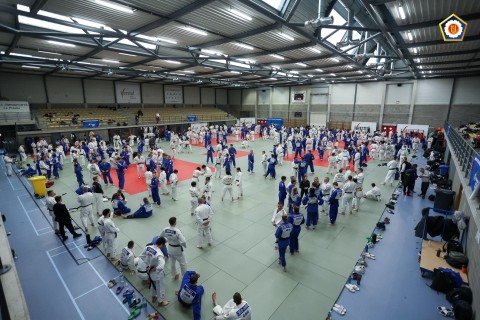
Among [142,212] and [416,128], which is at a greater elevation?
[416,128]

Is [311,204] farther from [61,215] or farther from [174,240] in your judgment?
[61,215]

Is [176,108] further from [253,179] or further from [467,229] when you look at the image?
[467,229]

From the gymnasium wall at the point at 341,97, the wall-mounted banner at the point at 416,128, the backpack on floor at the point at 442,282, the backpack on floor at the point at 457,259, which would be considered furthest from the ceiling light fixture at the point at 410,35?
the gymnasium wall at the point at 341,97

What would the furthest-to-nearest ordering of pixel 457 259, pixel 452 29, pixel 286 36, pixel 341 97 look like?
1. pixel 341 97
2. pixel 286 36
3. pixel 452 29
4. pixel 457 259

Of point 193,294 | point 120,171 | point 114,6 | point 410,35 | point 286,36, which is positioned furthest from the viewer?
point 286,36

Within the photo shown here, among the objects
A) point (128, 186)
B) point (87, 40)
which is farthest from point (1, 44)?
point (128, 186)

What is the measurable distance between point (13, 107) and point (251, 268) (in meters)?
28.9

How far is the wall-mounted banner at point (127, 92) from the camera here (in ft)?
113

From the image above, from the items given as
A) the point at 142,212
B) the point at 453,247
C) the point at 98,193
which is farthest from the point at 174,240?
the point at 453,247

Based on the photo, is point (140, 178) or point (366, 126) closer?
point (140, 178)

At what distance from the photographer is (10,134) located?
78.3 ft

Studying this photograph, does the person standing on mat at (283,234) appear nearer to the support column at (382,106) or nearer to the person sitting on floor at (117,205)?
the person sitting on floor at (117,205)

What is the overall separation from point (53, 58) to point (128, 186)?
13.3 meters

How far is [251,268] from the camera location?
6.83 meters
